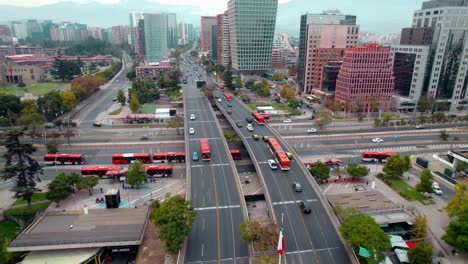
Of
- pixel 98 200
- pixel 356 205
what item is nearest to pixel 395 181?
pixel 356 205

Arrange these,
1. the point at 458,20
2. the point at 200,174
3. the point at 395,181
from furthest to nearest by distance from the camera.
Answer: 1. the point at 458,20
2. the point at 395,181
3. the point at 200,174

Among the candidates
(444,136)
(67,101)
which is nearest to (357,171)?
(444,136)

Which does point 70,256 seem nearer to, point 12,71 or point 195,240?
point 195,240

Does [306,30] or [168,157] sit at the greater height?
[306,30]

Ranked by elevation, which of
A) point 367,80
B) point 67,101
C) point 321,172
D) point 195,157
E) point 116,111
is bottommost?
point 116,111

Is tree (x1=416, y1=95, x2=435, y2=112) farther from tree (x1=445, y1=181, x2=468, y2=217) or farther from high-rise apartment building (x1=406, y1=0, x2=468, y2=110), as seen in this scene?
tree (x1=445, y1=181, x2=468, y2=217)

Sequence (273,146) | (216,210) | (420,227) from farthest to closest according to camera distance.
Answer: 1. (273,146)
2. (216,210)
3. (420,227)

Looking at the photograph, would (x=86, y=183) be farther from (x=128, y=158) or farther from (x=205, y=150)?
(x=205, y=150)
